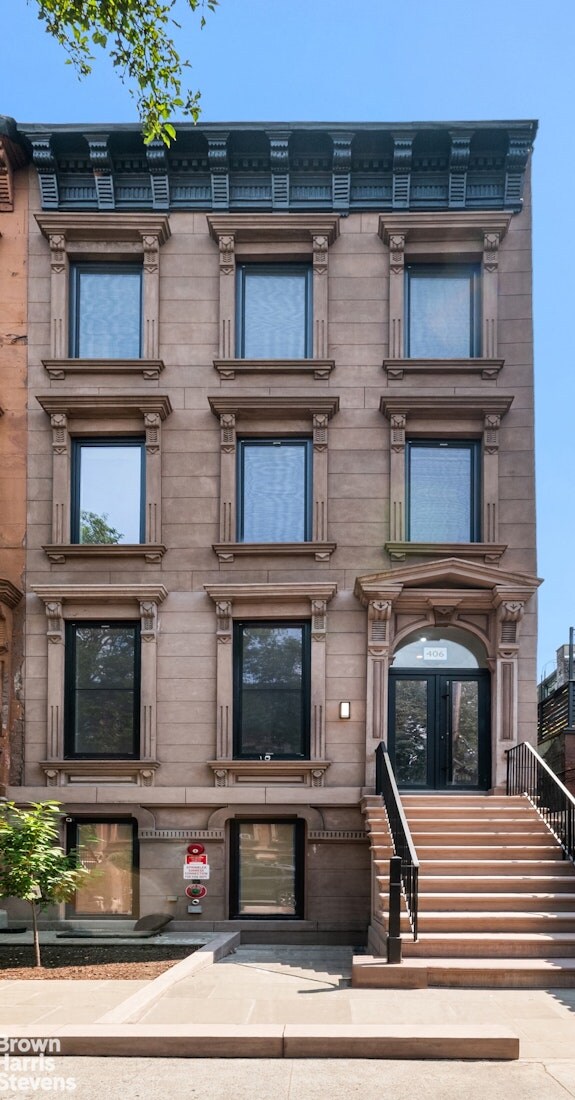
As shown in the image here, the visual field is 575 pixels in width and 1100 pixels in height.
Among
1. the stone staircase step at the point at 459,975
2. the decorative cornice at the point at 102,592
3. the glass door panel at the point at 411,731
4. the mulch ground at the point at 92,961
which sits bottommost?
the mulch ground at the point at 92,961

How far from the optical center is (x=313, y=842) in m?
16.1

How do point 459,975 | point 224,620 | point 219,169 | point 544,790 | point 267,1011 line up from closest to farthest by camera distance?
point 267,1011 < point 459,975 < point 544,790 < point 224,620 < point 219,169

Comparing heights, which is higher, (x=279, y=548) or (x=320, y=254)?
(x=320, y=254)

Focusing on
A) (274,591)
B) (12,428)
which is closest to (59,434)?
(12,428)

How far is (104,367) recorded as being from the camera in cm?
1698

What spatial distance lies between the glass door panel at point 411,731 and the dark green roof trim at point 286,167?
788 cm

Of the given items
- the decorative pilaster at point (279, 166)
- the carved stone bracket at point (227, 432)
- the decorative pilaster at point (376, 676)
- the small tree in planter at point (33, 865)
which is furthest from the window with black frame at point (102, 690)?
the decorative pilaster at point (279, 166)

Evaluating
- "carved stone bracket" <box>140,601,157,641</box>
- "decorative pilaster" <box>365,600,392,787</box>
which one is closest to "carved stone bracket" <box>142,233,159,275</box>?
"carved stone bracket" <box>140,601,157,641</box>

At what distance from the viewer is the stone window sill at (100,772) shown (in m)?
16.3

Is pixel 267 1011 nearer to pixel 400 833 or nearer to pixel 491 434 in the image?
pixel 400 833

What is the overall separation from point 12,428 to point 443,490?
7057 millimetres

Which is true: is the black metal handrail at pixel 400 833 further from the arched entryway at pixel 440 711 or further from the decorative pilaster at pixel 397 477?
the decorative pilaster at pixel 397 477

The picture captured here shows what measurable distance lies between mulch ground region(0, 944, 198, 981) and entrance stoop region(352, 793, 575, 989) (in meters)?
2.52

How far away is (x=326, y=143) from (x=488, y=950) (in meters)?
12.4
